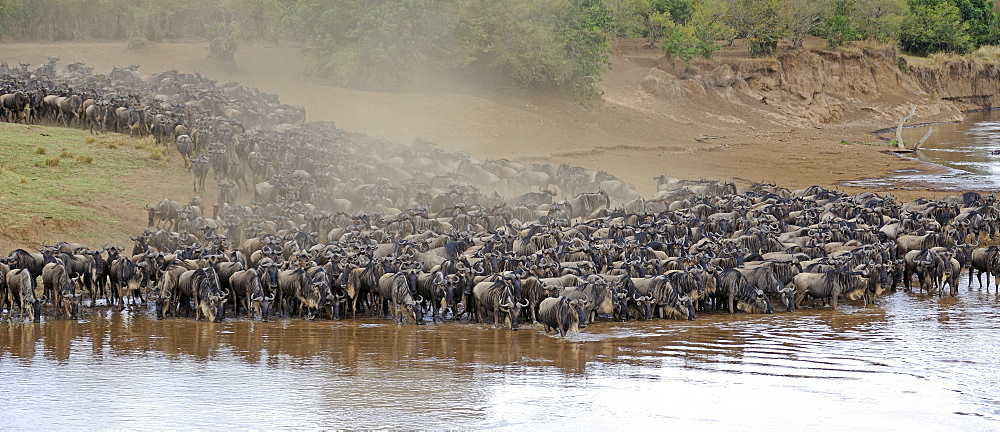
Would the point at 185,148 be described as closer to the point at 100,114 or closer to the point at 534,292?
the point at 100,114

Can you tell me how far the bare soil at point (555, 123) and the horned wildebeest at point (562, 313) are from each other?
664 inches

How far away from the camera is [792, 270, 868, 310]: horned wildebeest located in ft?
53.3

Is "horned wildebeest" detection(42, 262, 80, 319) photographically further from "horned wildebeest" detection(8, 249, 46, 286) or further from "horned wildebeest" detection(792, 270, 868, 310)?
"horned wildebeest" detection(792, 270, 868, 310)

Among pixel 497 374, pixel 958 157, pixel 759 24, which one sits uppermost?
pixel 759 24

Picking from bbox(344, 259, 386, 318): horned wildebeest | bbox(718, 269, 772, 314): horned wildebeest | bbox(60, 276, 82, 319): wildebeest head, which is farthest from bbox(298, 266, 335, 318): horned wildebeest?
bbox(718, 269, 772, 314): horned wildebeest

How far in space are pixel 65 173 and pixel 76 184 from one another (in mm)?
1173

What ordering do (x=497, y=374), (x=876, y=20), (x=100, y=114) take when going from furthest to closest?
(x=876, y=20)
(x=100, y=114)
(x=497, y=374)

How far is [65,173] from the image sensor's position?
23.9 m

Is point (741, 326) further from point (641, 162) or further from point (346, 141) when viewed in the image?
point (641, 162)

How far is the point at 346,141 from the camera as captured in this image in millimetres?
29422

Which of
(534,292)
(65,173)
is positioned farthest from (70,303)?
(65,173)

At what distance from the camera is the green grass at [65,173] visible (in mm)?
20578

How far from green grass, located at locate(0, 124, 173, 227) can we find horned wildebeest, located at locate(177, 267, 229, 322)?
6258mm

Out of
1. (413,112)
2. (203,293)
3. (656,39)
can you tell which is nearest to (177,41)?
(413,112)
